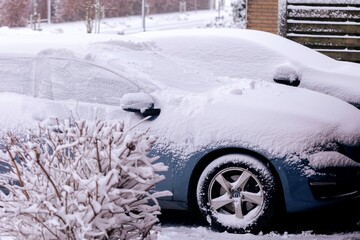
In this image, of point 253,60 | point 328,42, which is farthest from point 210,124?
point 328,42

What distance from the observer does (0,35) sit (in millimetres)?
7055

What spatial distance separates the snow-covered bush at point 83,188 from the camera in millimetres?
3256

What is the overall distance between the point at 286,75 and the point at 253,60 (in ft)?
1.58

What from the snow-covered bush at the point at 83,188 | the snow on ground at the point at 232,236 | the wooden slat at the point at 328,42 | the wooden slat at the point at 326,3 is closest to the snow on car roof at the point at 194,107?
the snow on ground at the point at 232,236

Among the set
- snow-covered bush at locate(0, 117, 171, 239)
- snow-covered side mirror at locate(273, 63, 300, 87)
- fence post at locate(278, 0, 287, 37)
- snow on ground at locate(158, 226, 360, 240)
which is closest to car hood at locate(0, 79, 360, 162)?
snow on ground at locate(158, 226, 360, 240)

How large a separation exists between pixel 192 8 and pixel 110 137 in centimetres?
5291

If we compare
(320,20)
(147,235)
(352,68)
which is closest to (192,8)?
(320,20)

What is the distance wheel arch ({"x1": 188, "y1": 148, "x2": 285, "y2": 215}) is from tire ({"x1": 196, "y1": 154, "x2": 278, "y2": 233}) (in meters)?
0.05

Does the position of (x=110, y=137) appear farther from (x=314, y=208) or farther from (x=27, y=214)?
(x=314, y=208)

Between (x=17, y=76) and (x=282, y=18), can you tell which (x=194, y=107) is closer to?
(x=17, y=76)

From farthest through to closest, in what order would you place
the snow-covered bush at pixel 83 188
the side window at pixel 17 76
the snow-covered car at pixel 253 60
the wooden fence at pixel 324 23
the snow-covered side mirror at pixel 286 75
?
the wooden fence at pixel 324 23, the snow-covered car at pixel 253 60, the snow-covered side mirror at pixel 286 75, the side window at pixel 17 76, the snow-covered bush at pixel 83 188

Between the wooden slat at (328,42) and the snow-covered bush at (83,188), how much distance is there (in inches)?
391

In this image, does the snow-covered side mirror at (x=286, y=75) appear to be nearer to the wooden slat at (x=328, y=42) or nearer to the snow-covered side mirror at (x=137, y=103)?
the snow-covered side mirror at (x=137, y=103)

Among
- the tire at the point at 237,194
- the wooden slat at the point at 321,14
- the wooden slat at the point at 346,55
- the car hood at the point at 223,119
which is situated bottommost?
the tire at the point at 237,194
